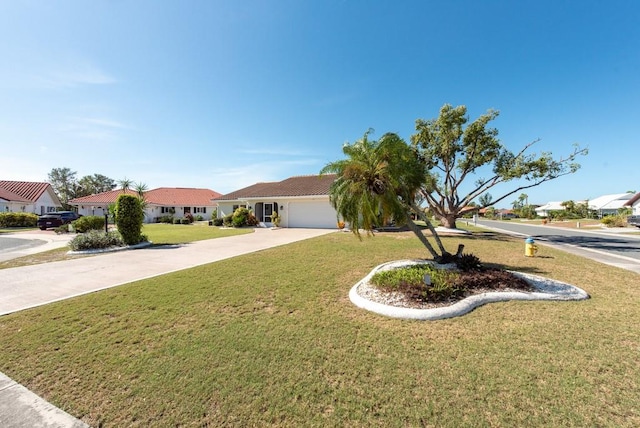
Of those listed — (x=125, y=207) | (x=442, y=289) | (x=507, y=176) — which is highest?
(x=507, y=176)

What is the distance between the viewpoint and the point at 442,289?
5984 mm

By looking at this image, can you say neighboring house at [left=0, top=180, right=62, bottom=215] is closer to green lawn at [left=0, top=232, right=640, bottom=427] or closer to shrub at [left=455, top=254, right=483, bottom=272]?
green lawn at [left=0, top=232, right=640, bottom=427]

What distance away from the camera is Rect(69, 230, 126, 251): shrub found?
41.7 ft

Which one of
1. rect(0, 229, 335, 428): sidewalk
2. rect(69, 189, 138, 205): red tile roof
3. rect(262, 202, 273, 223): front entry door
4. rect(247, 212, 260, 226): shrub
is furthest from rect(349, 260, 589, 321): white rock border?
rect(69, 189, 138, 205): red tile roof

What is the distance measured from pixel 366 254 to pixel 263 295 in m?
6.26

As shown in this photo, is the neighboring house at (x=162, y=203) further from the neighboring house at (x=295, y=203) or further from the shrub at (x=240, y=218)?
the shrub at (x=240, y=218)

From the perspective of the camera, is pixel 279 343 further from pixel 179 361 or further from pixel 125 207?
pixel 125 207

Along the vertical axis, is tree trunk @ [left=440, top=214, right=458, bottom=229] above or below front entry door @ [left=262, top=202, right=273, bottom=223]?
below

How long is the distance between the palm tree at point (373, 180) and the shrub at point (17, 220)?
1605 inches

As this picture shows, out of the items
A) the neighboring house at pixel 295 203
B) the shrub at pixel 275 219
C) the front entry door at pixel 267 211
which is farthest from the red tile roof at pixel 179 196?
the shrub at pixel 275 219

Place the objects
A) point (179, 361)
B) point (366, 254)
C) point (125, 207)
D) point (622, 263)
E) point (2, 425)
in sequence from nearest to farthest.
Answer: point (2, 425) < point (179, 361) < point (622, 263) < point (366, 254) < point (125, 207)

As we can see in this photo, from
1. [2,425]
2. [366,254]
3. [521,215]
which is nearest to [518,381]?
[2,425]

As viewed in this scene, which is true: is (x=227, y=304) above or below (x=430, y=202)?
below

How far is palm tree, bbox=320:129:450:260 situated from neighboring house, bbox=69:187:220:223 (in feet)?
116
